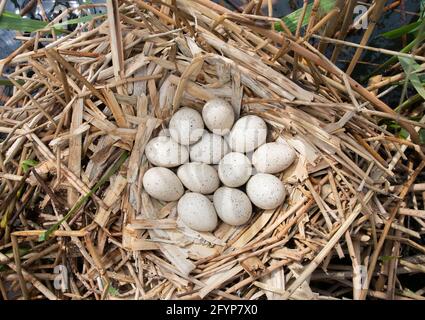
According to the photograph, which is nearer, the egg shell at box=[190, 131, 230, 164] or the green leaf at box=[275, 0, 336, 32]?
the green leaf at box=[275, 0, 336, 32]

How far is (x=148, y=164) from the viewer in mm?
1417

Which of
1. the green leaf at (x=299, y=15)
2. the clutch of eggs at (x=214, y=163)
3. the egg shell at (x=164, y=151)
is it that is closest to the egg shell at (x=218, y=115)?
the clutch of eggs at (x=214, y=163)

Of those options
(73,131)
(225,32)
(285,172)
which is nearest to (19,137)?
(73,131)

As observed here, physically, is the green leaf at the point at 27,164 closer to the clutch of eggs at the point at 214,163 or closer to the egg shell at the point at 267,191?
the clutch of eggs at the point at 214,163

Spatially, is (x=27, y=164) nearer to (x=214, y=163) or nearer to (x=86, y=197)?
(x=86, y=197)

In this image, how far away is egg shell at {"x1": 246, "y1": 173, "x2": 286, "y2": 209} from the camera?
1301 mm


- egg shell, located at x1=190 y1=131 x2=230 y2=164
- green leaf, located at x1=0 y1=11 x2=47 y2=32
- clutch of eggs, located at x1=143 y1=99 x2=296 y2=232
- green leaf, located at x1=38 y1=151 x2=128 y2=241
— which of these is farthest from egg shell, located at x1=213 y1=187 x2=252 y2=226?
green leaf, located at x1=0 y1=11 x2=47 y2=32

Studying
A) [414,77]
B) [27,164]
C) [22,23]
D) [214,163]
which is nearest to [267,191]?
[214,163]

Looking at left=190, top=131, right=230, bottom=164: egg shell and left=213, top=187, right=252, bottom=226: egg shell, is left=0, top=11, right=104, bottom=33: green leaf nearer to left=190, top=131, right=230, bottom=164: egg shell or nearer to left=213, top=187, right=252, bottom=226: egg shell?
left=190, top=131, right=230, bottom=164: egg shell

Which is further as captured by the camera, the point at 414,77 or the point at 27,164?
the point at 27,164

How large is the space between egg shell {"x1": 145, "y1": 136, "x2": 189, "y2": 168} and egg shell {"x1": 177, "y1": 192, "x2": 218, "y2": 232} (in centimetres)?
12

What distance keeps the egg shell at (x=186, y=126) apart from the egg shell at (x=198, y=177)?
8 centimetres

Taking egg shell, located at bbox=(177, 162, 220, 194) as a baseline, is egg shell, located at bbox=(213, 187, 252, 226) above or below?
below

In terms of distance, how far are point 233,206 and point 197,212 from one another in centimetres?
11
